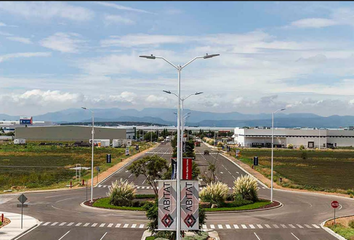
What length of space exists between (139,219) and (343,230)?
646 inches

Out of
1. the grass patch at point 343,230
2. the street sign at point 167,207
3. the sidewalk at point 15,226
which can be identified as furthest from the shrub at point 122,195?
the street sign at point 167,207

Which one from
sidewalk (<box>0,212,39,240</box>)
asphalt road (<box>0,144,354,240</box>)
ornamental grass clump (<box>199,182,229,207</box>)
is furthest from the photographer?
ornamental grass clump (<box>199,182,229,207</box>)

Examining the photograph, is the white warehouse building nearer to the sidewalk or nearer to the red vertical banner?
the sidewalk

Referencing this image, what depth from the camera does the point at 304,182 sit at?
6850 cm

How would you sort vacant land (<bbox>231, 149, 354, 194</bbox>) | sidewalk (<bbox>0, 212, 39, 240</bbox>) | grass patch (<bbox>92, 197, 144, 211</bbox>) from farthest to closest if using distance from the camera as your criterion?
vacant land (<bbox>231, 149, 354, 194</bbox>) < grass patch (<bbox>92, 197, 144, 211</bbox>) < sidewalk (<bbox>0, 212, 39, 240</bbox>)

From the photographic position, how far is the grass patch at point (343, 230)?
104 feet

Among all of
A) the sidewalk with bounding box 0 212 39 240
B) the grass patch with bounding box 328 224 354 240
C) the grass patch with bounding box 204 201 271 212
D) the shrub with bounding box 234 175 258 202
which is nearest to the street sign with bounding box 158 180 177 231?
the sidewalk with bounding box 0 212 39 240

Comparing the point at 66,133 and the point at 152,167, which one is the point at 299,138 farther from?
the point at 152,167

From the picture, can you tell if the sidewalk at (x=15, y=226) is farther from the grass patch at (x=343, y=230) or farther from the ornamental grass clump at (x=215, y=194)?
the grass patch at (x=343, y=230)

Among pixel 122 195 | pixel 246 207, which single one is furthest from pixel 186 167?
pixel 122 195

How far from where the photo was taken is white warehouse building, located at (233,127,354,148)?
17388cm

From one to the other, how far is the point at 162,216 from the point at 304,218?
19.8 metres

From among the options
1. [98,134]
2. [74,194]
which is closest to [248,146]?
[98,134]

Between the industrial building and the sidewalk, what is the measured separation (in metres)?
139
